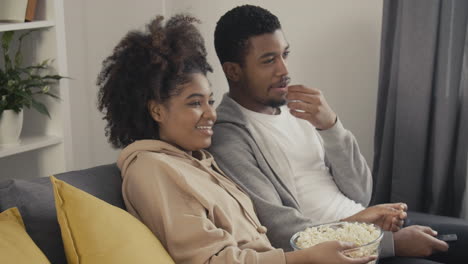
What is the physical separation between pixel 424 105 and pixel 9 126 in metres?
1.54

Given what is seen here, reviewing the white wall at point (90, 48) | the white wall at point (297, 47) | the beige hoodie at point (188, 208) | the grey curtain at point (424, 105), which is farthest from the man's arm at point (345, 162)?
the white wall at point (90, 48)

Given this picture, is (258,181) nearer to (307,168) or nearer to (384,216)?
(307,168)

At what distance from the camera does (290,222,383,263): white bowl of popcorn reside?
151 cm

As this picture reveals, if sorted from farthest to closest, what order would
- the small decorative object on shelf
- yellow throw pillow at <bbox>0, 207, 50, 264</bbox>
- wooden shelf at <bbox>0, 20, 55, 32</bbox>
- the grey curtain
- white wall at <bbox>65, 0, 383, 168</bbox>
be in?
1. white wall at <bbox>65, 0, 383, 168</bbox>
2. the grey curtain
3. the small decorative object on shelf
4. wooden shelf at <bbox>0, 20, 55, 32</bbox>
5. yellow throw pillow at <bbox>0, 207, 50, 264</bbox>

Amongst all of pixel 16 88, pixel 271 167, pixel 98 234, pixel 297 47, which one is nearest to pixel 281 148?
pixel 271 167

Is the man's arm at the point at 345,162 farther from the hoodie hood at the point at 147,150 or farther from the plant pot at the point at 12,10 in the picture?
the plant pot at the point at 12,10

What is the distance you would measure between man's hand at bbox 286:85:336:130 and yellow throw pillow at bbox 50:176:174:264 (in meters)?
0.67

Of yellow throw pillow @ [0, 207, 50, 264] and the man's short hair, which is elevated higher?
the man's short hair

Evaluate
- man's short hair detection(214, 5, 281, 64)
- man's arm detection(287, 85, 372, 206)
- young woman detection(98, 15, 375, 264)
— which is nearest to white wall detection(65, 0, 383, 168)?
man's arm detection(287, 85, 372, 206)

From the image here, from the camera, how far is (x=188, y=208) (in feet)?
4.92

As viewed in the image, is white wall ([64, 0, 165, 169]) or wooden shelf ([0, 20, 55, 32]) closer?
wooden shelf ([0, 20, 55, 32])

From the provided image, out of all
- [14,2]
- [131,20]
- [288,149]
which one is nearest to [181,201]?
[288,149]

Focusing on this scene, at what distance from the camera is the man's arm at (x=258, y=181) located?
1733mm

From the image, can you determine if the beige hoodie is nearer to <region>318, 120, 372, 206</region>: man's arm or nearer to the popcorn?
the popcorn
